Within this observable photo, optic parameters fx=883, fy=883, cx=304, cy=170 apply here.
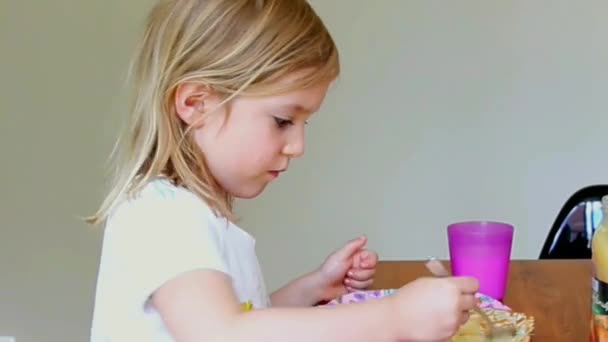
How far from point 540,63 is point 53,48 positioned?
1.18 metres

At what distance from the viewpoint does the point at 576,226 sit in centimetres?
164

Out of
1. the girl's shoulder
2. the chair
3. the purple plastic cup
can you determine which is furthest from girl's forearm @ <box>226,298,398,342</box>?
the chair

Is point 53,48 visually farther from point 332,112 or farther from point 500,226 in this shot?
point 500,226

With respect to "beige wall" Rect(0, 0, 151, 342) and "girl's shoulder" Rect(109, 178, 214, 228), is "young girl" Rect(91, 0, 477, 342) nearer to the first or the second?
"girl's shoulder" Rect(109, 178, 214, 228)

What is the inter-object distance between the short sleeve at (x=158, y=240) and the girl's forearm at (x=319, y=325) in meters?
0.07

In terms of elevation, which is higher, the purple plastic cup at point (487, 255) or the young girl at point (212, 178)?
the young girl at point (212, 178)

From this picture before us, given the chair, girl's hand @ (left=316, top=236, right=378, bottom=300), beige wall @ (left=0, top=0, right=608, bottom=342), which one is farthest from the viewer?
beige wall @ (left=0, top=0, right=608, bottom=342)

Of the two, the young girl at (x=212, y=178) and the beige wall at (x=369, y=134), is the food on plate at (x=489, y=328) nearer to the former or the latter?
the young girl at (x=212, y=178)

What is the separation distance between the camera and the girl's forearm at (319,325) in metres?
0.71

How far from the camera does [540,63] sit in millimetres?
2092

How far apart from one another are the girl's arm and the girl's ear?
0.19m

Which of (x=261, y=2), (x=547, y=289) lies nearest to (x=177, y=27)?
(x=261, y=2)

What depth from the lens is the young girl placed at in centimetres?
72

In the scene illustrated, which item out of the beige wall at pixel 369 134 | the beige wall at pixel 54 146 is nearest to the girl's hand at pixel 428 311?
the beige wall at pixel 369 134
